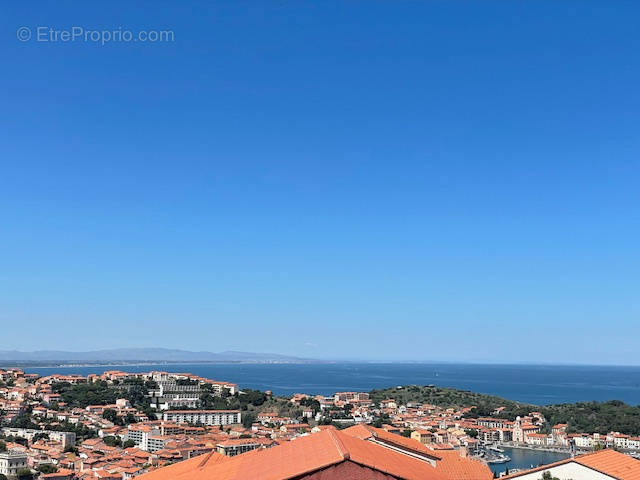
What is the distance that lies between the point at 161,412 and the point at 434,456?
43591 millimetres

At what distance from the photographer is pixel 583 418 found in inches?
2151

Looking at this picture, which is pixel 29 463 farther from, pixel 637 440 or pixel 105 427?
pixel 637 440

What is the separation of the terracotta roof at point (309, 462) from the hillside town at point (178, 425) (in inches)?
178

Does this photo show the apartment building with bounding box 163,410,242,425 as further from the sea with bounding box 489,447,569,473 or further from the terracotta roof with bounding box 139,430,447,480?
the terracotta roof with bounding box 139,430,447,480

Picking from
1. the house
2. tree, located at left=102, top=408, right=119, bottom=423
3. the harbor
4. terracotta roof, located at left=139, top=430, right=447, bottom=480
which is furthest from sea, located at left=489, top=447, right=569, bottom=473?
tree, located at left=102, top=408, right=119, bottom=423

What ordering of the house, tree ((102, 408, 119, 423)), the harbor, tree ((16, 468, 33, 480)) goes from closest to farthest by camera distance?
1. the house
2. tree ((16, 468, 33, 480))
3. the harbor
4. tree ((102, 408, 119, 423))

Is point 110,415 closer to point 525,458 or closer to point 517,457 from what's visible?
point 517,457

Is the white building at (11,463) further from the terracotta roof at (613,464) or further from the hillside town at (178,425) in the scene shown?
the terracotta roof at (613,464)

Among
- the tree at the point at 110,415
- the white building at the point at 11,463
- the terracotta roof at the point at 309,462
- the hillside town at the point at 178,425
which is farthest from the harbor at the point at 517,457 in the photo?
the terracotta roof at the point at 309,462

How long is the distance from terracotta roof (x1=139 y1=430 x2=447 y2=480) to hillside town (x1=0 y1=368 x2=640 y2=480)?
452 cm

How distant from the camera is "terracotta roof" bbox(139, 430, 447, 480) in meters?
11.0

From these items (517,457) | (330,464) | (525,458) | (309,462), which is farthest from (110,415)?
(330,464)

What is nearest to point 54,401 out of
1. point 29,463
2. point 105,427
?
point 105,427

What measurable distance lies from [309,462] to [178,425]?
1470 inches
